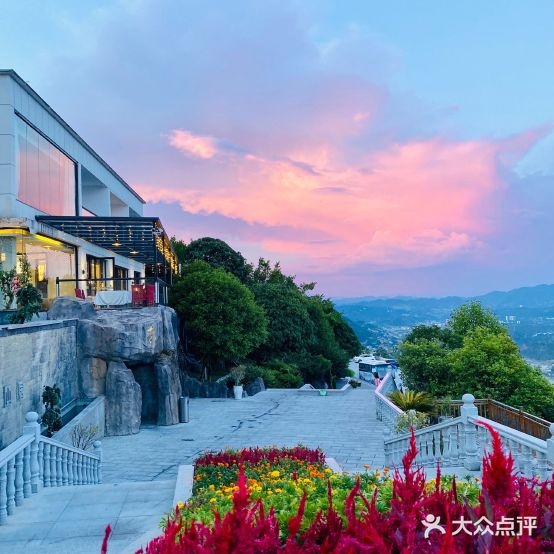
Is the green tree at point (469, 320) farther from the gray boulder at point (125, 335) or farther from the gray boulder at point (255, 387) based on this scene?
the gray boulder at point (125, 335)

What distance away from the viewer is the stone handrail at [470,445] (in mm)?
7578

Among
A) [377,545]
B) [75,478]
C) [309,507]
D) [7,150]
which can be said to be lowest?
[75,478]

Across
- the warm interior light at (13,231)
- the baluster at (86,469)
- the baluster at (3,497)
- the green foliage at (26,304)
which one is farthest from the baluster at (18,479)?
the warm interior light at (13,231)

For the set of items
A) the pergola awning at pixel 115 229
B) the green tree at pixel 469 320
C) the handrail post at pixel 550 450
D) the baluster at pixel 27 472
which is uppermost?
the pergola awning at pixel 115 229

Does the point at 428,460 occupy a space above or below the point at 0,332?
below

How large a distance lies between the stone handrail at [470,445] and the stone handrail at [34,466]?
548 centimetres

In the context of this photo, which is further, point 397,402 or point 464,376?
point 464,376

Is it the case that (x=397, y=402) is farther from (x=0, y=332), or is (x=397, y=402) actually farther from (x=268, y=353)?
(x=268, y=353)

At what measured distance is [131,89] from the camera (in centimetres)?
2500

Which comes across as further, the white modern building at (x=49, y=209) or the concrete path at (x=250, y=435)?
the white modern building at (x=49, y=209)

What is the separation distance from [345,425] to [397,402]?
2.79 meters

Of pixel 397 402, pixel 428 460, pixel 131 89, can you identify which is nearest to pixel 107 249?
pixel 131 89

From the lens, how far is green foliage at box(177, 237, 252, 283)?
46.2 metres

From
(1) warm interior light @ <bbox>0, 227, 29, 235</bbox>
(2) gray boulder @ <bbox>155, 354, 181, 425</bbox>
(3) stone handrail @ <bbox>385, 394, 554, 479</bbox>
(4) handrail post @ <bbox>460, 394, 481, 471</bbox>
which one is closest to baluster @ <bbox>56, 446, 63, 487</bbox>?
(3) stone handrail @ <bbox>385, 394, 554, 479</bbox>
